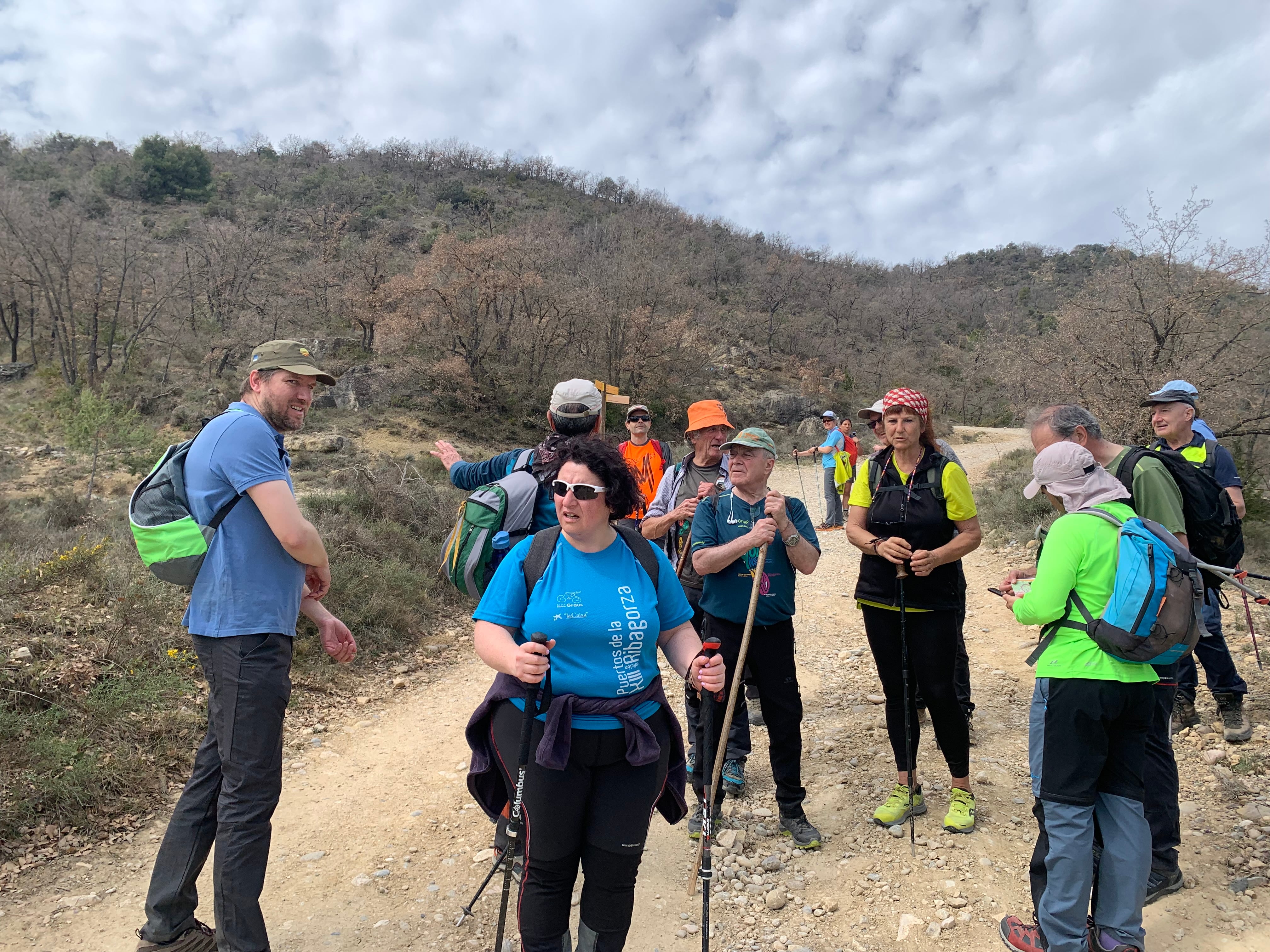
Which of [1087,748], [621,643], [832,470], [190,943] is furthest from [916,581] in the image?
[832,470]

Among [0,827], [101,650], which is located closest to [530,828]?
[0,827]

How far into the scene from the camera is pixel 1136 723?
236cm

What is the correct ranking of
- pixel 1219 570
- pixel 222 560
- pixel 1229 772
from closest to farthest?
1. pixel 222 560
2. pixel 1219 570
3. pixel 1229 772

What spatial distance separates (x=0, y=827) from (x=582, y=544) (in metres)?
3.10

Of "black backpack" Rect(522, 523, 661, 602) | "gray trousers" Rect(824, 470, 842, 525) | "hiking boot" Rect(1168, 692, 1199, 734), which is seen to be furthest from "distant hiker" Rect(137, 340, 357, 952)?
"gray trousers" Rect(824, 470, 842, 525)

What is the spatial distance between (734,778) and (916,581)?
143 centimetres

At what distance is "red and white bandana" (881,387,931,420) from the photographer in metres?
3.34

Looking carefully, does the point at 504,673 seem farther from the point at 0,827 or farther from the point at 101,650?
the point at 101,650

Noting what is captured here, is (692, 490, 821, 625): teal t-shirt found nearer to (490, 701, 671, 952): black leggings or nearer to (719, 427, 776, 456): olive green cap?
(719, 427, 776, 456): olive green cap

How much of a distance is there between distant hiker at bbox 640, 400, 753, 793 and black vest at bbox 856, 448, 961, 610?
79cm

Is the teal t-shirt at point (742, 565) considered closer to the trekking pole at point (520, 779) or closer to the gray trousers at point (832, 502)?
the trekking pole at point (520, 779)

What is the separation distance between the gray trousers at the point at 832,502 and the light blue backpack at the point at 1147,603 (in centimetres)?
908

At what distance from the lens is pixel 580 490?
2072 mm

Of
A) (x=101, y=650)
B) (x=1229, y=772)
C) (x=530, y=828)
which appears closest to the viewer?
(x=530, y=828)
